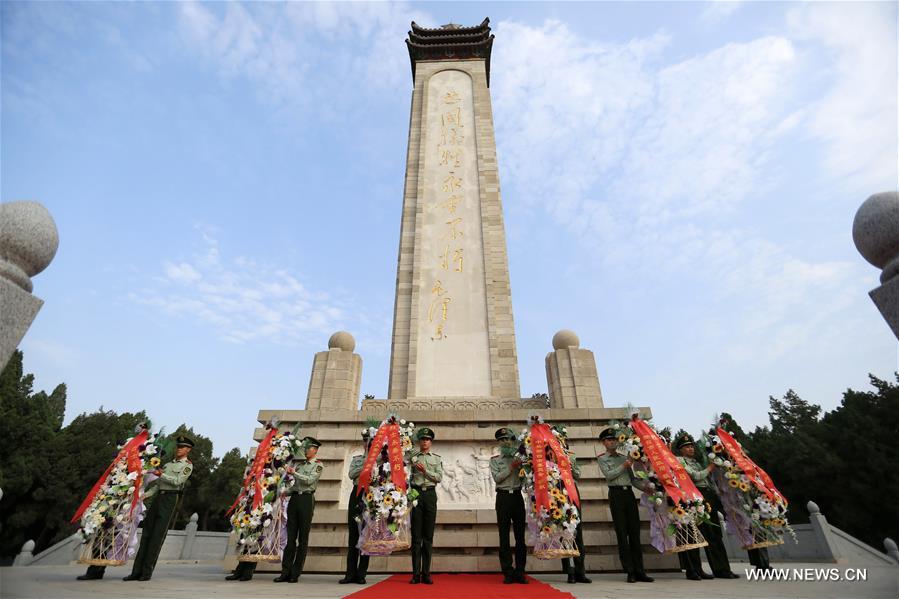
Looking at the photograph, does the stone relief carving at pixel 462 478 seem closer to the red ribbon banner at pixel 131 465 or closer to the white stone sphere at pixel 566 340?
the red ribbon banner at pixel 131 465

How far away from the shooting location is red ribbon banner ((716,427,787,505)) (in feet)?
17.4

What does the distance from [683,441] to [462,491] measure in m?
3.18

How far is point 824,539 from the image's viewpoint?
922cm

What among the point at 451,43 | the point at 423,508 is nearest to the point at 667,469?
the point at 423,508

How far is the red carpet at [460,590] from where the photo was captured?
3.66 m

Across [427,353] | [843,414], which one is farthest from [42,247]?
[843,414]

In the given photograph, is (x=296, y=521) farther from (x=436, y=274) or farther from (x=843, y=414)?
(x=843, y=414)

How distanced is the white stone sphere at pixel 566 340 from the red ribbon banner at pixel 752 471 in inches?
160

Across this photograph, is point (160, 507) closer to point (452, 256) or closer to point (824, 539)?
point (452, 256)

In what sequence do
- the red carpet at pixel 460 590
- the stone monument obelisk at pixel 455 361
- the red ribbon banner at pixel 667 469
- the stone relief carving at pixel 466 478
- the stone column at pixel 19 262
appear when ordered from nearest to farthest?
the stone column at pixel 19 262 < the red carpet at pixel 460 590 < the red ribbon banner at pixel 667 469 < the stone monument obelisk at pixel 455 361 < the stone relief carving at pixel 466 478

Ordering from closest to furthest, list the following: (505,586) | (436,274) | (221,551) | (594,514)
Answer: (505,586) → (594,514) → (436,274) → (221,551)

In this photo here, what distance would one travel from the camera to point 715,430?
5805mm

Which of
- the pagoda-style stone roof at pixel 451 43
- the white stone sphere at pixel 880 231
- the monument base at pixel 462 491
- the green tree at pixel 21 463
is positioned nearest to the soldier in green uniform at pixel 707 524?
the monument base at pixel 462 491

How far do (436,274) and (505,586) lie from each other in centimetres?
783
